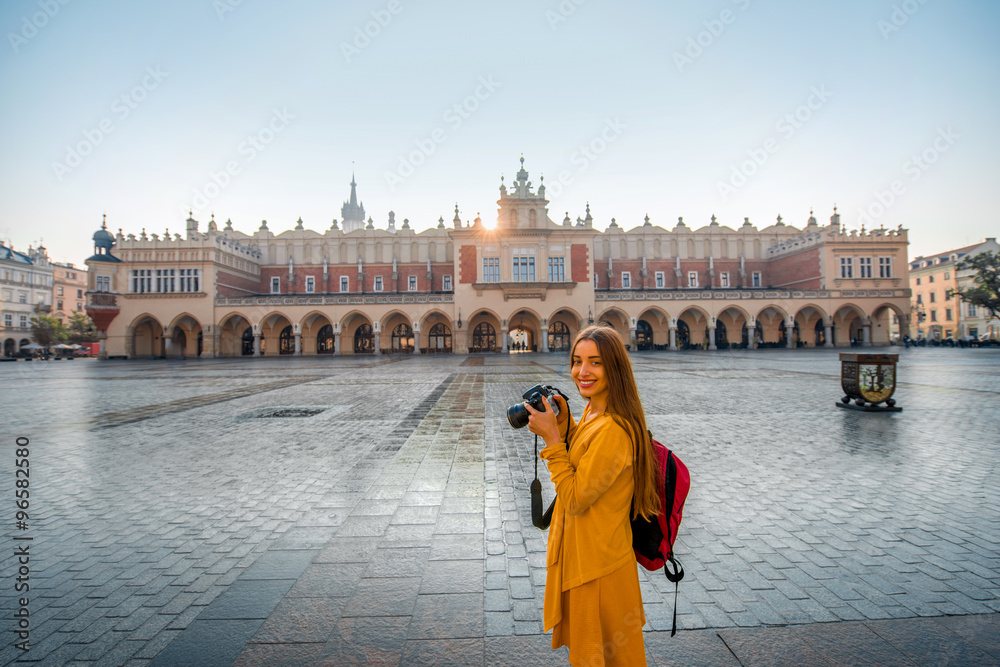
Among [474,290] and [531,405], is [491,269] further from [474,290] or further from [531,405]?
[531,405]

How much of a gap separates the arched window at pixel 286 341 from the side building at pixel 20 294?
35.9 meters

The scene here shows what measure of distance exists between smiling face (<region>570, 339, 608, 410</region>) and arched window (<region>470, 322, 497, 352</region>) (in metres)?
38.0

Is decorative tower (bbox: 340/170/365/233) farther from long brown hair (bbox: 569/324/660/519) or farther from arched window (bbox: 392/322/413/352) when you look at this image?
long brown hair (bbox: 569/324/660/519)

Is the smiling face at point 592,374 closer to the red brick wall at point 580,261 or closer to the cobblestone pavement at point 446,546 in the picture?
→ the cobblestone pavement at point 446,546

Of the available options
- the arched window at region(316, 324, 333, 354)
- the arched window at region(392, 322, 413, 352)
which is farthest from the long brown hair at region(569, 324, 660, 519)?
the arched window at region(316, 324, 333, 354)

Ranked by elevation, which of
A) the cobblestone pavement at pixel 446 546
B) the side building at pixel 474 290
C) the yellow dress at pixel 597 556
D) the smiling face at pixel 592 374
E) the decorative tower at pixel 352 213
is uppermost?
the decorative tower at pixel 352 213

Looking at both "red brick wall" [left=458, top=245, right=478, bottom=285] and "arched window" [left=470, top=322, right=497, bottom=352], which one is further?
A: "arched window" [left=470, top=322, right=497, bottom=352]

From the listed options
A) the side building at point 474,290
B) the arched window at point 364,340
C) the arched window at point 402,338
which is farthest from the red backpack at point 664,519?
the arched window at point 364,340

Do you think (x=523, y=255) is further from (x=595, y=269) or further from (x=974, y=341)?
(x=974, y=341)

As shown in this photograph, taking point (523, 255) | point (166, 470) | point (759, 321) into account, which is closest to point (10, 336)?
point (523, 255)

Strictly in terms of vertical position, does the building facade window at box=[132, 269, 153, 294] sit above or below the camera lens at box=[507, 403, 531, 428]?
above

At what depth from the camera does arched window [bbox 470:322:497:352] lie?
40.0 metres

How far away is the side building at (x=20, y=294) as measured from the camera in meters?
53.1

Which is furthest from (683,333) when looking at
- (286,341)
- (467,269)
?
(286,341)
